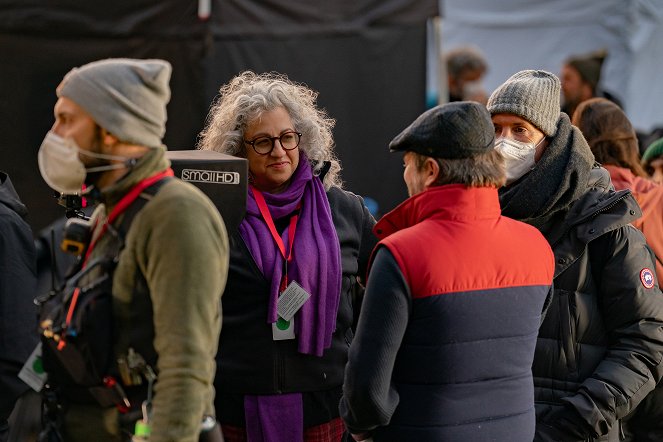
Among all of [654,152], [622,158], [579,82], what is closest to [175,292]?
[622,158]

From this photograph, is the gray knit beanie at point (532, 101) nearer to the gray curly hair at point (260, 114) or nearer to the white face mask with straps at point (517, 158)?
the white face mask with straps at point (517, 158)

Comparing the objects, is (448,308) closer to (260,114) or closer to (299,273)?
(299,273)

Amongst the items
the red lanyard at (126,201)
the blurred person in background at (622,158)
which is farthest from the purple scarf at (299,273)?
the blurred person in background at (622,158)

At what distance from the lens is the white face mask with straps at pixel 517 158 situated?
11.8 feet

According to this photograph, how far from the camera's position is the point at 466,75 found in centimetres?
761

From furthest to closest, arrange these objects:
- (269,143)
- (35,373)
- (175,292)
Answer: (269,143)
(35,373)
(175,292)

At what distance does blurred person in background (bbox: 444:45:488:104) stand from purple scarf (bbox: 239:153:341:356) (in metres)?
3.97

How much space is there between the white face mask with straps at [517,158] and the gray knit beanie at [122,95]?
1.41 metres

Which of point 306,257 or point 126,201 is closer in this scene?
point 126,201

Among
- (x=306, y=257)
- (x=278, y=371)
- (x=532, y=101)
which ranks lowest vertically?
(x=278, y=371)

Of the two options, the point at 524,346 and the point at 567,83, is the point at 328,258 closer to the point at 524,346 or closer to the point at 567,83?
the point at 524,346

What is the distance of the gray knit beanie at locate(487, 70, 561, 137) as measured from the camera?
144 inches

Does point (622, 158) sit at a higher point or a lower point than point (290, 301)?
higher

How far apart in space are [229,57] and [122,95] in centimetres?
407
